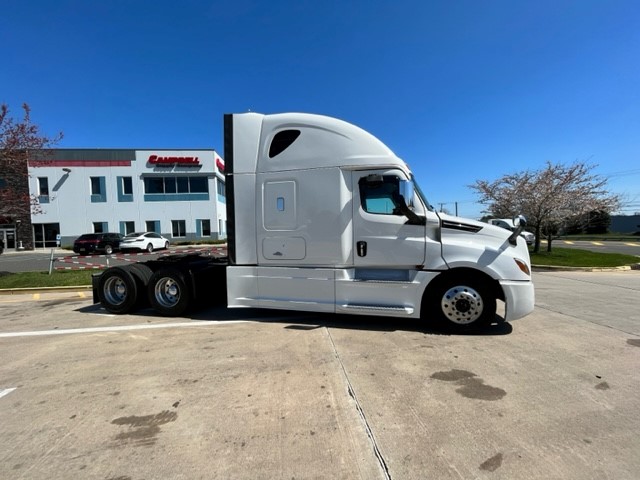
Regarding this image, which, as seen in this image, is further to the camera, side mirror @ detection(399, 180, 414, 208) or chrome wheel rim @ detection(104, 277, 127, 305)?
chrome wheel rim @ detection(104, 277, 127, 305)

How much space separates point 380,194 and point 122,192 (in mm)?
35213

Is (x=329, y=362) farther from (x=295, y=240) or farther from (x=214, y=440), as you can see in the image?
(x=295, y=240)

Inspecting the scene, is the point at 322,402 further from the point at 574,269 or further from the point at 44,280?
the point at 574,269

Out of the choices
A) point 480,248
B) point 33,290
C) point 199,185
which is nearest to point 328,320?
point 480,248

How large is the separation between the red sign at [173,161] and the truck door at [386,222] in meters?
33.0

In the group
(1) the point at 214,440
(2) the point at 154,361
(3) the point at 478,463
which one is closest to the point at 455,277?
(3) the point at 478,463

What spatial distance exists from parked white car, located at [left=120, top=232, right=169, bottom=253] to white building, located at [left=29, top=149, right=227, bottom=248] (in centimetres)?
656

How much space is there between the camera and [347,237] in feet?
17.4

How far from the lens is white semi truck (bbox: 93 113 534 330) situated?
16.6 feet

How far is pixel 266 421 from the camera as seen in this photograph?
2.91m

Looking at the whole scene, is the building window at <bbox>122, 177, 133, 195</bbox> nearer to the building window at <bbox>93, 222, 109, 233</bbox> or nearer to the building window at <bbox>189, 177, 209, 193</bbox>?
the building window at <bbox>93, 222, 109, 233</bbox>

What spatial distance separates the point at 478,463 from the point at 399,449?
0.53 m

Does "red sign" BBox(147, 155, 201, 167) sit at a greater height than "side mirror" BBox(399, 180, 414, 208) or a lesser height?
greater

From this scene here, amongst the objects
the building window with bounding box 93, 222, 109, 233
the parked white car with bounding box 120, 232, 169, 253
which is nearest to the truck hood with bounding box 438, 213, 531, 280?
the parked white car with bounding box 120, 232, 169, 253
